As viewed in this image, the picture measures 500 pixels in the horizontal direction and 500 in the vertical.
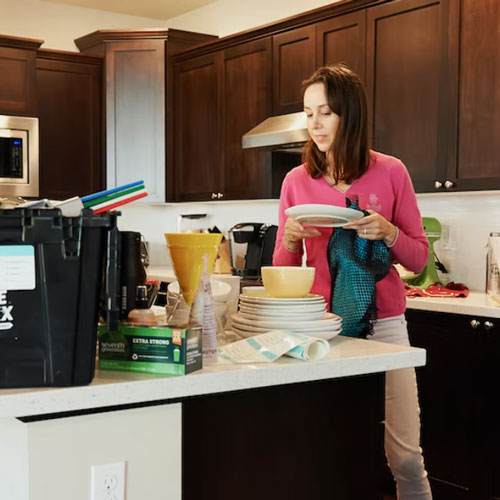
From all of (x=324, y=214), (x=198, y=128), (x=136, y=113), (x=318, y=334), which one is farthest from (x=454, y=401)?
(x=136, y=113)

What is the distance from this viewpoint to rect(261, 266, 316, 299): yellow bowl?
175 centimetres

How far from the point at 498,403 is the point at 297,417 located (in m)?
1.60

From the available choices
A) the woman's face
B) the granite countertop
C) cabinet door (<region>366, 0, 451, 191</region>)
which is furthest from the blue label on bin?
cabinet door (<region>366, 0, 451, 191</region>)

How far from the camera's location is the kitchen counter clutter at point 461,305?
2.93 m

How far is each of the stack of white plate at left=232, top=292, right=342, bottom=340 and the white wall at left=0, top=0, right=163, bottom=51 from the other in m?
4.25

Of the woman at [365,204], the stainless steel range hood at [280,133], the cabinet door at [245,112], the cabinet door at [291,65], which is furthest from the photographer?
the cabinet door at [245,112]

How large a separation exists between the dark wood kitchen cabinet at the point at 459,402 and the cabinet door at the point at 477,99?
67 centimetres

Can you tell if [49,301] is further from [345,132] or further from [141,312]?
[345,132]

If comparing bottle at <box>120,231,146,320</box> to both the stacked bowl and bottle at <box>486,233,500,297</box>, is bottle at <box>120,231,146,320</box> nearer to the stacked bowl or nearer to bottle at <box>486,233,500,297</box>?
the stacked bowl

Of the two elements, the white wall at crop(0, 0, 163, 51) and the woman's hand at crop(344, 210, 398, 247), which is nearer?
the woman's hand at crop(344, 210, 398, 247)

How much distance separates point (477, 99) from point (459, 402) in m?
1.30

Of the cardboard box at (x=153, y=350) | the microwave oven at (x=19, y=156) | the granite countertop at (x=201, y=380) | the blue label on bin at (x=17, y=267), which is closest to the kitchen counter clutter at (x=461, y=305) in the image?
the granite countertop at (x=201, y=380)

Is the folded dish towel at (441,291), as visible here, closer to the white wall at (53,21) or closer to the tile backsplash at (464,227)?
the tile backsplash at (464,227)

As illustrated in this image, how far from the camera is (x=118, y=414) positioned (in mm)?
1326
